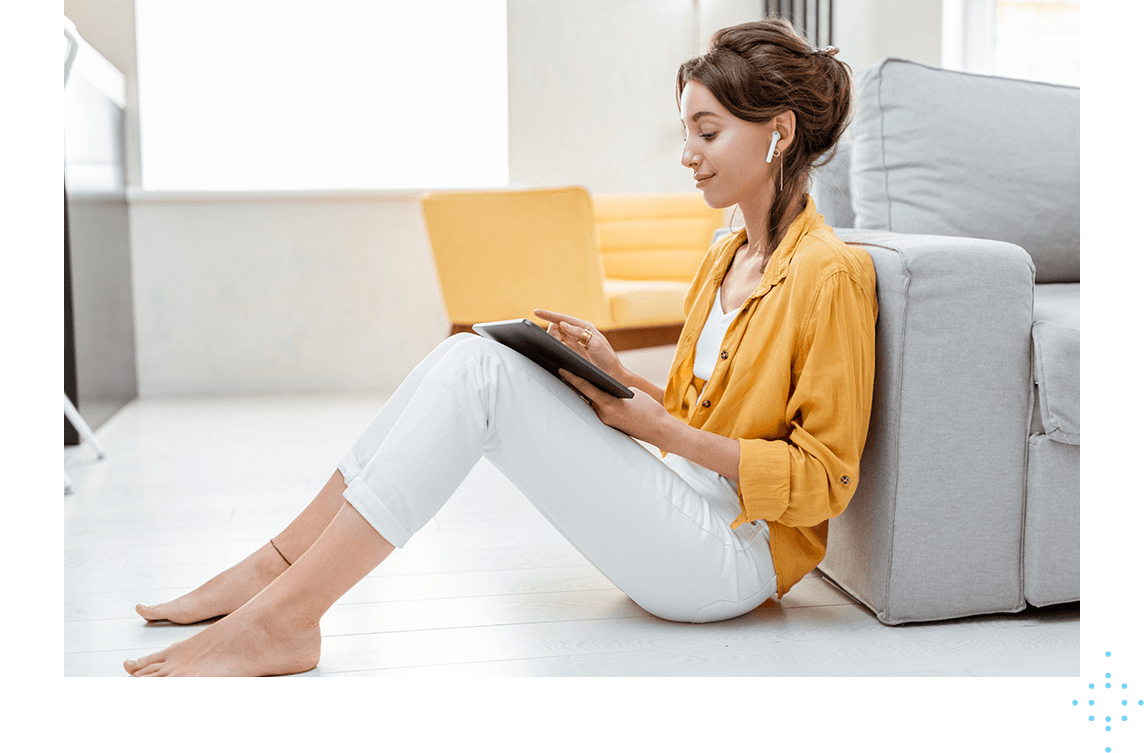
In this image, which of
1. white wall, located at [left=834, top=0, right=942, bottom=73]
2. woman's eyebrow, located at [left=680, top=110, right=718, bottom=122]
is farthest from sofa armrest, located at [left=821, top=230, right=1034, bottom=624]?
white wall, located at [left=834, top=0, right=942, bottom=73]

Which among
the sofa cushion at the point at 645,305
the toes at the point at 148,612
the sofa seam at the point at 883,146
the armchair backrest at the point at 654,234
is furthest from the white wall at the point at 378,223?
the toes at the point at 148,612

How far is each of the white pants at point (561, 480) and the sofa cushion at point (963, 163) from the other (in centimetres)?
75

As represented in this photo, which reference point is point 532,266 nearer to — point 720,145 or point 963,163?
point 963,163

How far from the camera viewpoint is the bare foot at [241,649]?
44.6 inches

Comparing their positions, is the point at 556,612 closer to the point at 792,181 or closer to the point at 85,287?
the point at 792,181

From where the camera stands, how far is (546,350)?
3.80 ft

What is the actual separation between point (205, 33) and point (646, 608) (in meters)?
3.71

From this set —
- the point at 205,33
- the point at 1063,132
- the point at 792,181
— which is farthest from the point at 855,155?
the point at 205,33

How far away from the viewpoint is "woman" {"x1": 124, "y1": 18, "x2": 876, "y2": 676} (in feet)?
3.74

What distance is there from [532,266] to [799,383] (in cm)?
191

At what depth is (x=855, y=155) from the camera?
183cm

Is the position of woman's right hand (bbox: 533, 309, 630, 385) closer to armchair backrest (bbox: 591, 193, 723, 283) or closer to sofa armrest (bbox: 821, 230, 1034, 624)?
sofa armrest (bbox: 821, 230, 1034, 624)

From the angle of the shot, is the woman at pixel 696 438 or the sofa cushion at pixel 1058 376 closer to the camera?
the woman at pixel 696 438

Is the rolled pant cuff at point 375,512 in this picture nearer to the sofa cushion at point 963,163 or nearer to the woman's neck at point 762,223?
the woman's neck at point 762,223
